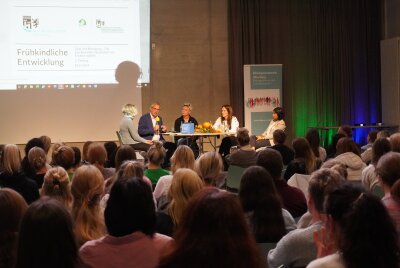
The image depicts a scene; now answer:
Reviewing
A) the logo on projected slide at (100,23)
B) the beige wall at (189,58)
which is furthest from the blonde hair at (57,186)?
the beige wall at (189,58)

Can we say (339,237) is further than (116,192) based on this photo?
No

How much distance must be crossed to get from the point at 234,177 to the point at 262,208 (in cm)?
270

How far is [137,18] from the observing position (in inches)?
398

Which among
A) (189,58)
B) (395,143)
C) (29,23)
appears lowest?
(395,143)

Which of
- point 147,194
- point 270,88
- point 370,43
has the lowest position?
point 147,194

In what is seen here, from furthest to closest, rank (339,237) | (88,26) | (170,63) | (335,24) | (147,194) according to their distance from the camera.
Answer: (335,24) < (170,63) < (88,26) < (147,194) < (339,237)

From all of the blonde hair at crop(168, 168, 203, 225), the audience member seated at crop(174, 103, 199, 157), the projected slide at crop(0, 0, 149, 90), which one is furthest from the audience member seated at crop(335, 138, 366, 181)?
the projected slide at crop(0, 0, 149, 90)

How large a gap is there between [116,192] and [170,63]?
28.8ft

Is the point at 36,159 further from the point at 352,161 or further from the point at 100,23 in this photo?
the point at 100,23

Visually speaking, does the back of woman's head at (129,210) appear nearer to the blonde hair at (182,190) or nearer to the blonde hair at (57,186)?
the blonde hair at (182,190)

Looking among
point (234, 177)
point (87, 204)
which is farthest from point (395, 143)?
point (87, 204)

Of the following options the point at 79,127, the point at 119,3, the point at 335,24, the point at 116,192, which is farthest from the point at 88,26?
the point at 116,192

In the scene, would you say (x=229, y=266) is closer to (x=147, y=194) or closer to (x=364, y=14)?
(x=147, y=194)

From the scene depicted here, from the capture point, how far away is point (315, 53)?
38.8ft
